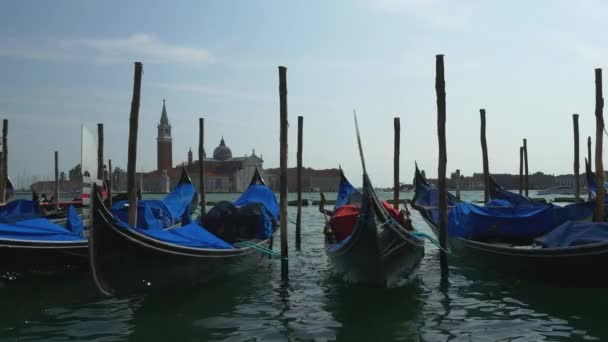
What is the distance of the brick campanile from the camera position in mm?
91119

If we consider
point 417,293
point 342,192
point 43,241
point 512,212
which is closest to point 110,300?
point 43,241

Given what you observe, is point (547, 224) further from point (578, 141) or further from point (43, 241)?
point (43, 241)

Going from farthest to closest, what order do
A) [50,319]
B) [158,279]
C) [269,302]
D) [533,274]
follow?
[533,274] → [269,302] → [158,279] → [50,319]

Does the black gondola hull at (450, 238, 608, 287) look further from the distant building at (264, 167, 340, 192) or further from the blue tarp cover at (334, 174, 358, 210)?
the distant building at (264, 167, 340, 192)

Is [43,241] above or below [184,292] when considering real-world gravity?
above

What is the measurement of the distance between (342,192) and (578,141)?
5138 millimetres

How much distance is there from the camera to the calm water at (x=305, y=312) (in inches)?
200

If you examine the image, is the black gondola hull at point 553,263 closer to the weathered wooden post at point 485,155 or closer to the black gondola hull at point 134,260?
the black gondola hull at point 134,260

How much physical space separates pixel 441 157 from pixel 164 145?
88.6 m

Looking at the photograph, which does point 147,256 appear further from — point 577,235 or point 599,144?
point 599,144

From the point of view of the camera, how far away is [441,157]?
306 inches

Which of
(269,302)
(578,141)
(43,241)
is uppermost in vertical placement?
(578,141)

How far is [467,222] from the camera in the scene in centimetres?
898

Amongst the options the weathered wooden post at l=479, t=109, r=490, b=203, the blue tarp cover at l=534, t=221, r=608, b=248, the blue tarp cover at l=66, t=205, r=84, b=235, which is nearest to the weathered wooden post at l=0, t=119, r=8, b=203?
the blue tarp cover at l=66, t=205, r=84, b=235
